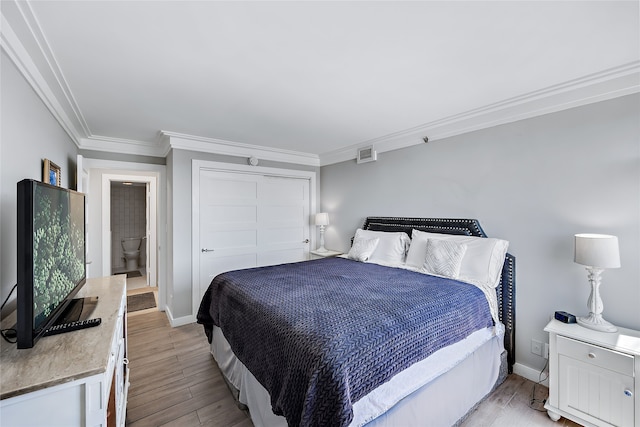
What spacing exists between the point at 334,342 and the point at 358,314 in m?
0.33

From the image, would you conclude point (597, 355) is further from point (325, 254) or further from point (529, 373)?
point (325, 254)

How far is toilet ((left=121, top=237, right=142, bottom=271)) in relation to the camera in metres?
6.52

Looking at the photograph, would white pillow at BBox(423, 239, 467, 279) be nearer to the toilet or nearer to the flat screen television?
the flat screen television

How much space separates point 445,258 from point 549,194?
101 centimetres

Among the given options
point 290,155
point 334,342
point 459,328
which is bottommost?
point 459,328

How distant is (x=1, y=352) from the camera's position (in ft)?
3.59

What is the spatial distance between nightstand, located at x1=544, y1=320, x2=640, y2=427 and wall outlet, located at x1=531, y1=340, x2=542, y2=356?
43 cm

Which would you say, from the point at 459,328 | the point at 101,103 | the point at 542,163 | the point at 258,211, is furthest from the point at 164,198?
the point at 542,163

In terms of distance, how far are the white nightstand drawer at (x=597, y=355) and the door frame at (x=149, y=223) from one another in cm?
507

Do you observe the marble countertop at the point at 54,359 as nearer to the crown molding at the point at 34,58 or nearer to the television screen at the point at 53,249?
the television screen at the point at 53,249

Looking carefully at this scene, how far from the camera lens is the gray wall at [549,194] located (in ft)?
6.53

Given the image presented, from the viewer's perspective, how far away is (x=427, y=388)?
1.69m

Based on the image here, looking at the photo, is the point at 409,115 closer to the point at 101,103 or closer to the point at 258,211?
the point at 258,211

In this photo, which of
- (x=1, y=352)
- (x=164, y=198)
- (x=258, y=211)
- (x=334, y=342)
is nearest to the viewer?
(x=1, y=352)
